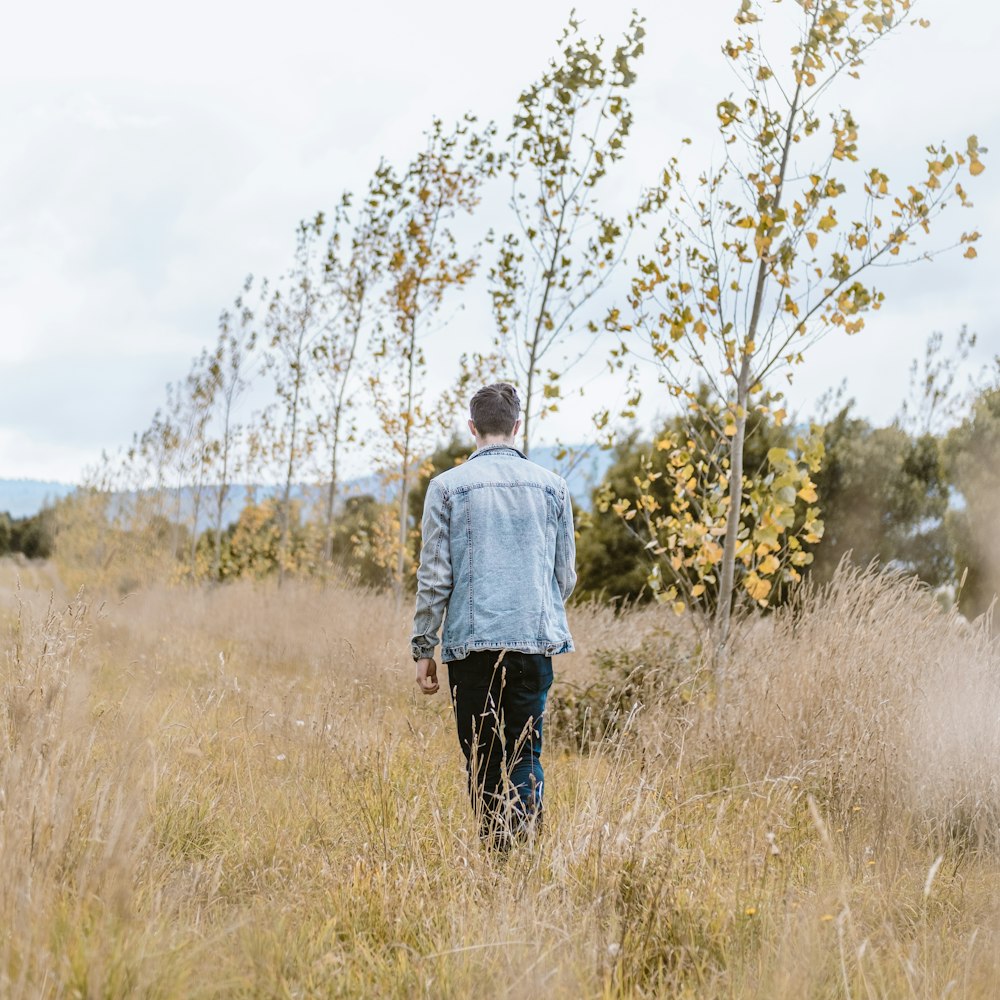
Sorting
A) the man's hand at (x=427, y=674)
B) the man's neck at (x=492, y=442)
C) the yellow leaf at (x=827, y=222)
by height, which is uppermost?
the yellow leaf at (x=827, y=222)

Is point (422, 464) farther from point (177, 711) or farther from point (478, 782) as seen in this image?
point (478, 782)

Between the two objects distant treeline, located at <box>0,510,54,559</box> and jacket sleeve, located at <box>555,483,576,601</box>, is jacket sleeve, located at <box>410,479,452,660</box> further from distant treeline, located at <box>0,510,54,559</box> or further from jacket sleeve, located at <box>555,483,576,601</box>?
distant treeline, located at <box>0,510,54,559</box>

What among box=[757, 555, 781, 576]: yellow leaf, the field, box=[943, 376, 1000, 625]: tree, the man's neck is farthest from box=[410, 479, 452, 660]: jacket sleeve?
box=[943, 376, 1000, 625]: tree

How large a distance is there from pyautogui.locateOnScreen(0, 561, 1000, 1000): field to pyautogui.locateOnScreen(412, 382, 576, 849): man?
0.83 ft

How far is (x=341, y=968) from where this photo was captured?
251 centimetres

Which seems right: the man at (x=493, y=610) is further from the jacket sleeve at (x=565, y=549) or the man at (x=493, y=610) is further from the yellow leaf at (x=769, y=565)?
the yellow leaf at (x=769, y=565)

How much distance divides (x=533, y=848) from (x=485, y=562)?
1.05 metres

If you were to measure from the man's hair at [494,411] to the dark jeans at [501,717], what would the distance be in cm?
88

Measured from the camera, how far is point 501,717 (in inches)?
141

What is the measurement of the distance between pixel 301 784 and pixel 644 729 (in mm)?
1674

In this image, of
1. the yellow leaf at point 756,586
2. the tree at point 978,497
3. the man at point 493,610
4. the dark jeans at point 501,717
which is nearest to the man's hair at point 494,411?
the man at point 493,610

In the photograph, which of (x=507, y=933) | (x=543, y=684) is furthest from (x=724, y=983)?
(x=543, y=684)

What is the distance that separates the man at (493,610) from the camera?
3.60 m

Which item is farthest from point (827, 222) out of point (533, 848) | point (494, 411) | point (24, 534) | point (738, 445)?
point (24, 534)
